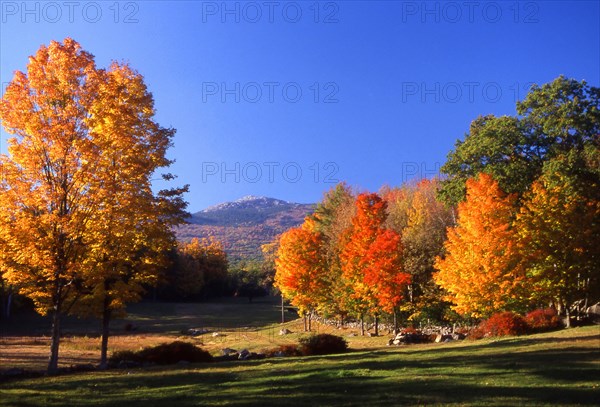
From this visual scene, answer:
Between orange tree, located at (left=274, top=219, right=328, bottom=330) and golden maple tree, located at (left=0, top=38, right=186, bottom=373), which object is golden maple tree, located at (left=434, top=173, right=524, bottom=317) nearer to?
golden maple tree, located at (left=0, top=38, right=186, bottom=373)

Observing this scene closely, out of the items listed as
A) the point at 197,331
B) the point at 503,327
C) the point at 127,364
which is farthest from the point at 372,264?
the point at 197,331

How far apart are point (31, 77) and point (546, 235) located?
94.8 ft

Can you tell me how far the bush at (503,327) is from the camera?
2866 centimetres

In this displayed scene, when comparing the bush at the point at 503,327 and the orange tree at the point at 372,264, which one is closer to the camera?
the bush at the point at 503,327

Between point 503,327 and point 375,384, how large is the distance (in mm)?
17888

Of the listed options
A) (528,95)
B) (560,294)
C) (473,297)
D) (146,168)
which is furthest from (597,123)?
(146,168)

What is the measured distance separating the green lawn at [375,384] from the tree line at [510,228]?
33.3ft

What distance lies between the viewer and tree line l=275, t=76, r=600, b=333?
99.6ft

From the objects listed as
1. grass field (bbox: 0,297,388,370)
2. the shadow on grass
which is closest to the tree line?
grass field (bbox: 0,297,388,370)

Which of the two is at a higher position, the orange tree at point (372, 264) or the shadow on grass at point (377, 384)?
the orange tree at point (372, 264)

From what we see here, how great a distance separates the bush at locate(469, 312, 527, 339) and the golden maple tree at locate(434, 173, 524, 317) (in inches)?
39.4

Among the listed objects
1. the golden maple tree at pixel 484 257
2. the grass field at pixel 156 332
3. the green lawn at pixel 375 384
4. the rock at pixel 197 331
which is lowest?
the rock at pixel 197 331

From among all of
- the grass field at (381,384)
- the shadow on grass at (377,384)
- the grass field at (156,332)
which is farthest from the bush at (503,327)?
the grass field at (156,332)

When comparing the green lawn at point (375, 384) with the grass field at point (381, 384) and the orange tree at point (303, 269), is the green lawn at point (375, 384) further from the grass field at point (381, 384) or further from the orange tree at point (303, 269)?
the orange tree at point (303, 269)
